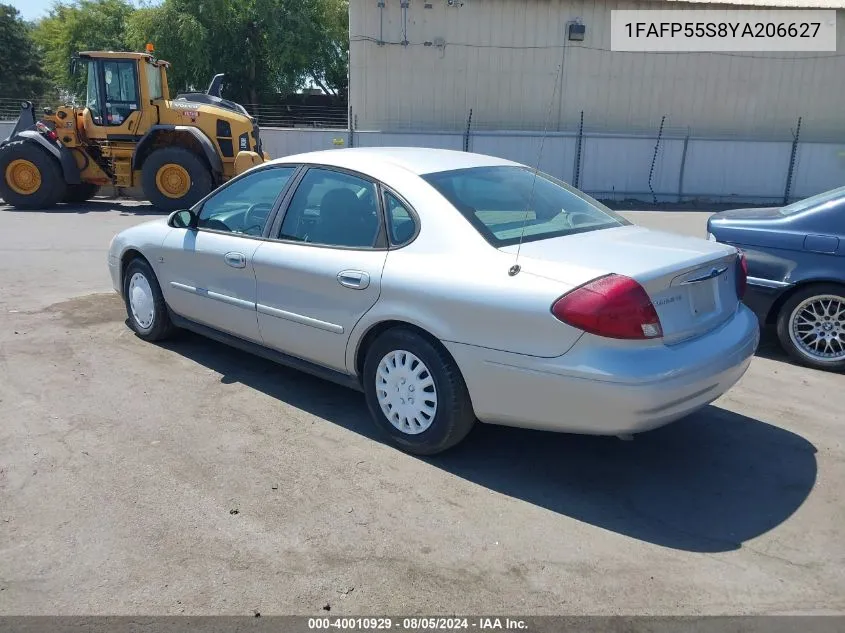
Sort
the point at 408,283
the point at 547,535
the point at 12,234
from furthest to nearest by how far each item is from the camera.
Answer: the point at 12,234 < the point at 408,283 < the point at 547,535

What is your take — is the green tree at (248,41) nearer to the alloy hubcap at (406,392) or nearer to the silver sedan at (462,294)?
the silver sedan at (462,294)

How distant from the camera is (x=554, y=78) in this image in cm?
1870

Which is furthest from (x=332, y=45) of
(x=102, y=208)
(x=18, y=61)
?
(x=102, y=208)

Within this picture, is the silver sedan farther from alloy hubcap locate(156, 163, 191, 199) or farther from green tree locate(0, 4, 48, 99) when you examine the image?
green tree locate(0, 4, 48, 99)

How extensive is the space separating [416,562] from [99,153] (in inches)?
572

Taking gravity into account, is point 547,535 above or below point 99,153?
below

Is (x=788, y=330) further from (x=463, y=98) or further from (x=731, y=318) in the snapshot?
(x=463, y=98)

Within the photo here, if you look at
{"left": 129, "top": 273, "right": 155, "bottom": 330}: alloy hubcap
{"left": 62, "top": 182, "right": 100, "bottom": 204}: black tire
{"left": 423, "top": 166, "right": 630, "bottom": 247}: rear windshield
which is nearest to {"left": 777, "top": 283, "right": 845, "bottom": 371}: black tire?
{"left": 423, "top": 166, "right": 630, "bottom": 247}: rear windshield

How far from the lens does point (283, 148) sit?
1881 cm

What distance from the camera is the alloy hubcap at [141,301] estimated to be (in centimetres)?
567

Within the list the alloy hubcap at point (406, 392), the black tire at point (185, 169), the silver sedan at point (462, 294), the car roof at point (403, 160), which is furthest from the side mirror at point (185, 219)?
the black tire at point (185, 169)

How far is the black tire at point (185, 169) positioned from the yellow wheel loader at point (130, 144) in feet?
0.06

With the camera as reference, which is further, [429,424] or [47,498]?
[429,424]

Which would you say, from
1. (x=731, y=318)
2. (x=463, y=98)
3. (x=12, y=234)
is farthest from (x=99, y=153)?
(x=731, y=318)
